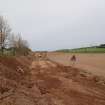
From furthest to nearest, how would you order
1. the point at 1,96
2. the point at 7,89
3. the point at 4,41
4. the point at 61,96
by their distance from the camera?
the point at 4,41 < the point at 7,89 < the point at 61,96 < the point at 1,96

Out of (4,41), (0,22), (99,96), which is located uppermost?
(0,22)

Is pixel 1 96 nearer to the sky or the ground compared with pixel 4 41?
nearer to the ground

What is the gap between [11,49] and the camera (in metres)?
68.2

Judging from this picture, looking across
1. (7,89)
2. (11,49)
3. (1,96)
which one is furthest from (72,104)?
(11,49)

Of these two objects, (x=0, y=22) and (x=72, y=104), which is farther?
(x=0, y=22)

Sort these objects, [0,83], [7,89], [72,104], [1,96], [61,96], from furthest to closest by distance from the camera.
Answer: [0,83], [7,89], [61,96], [1,96], [72,104]

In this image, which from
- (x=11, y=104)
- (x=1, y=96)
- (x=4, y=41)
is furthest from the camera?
(x=4, y=41)

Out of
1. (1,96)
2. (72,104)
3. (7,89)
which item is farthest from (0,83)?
(72,104)

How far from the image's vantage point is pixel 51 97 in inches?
544

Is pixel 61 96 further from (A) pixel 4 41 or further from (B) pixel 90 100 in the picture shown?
(A) pixel 4 41

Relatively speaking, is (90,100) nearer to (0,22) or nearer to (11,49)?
(0,22)

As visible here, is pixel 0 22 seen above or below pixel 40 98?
above

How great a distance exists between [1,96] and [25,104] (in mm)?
2245

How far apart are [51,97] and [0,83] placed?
4.24m
